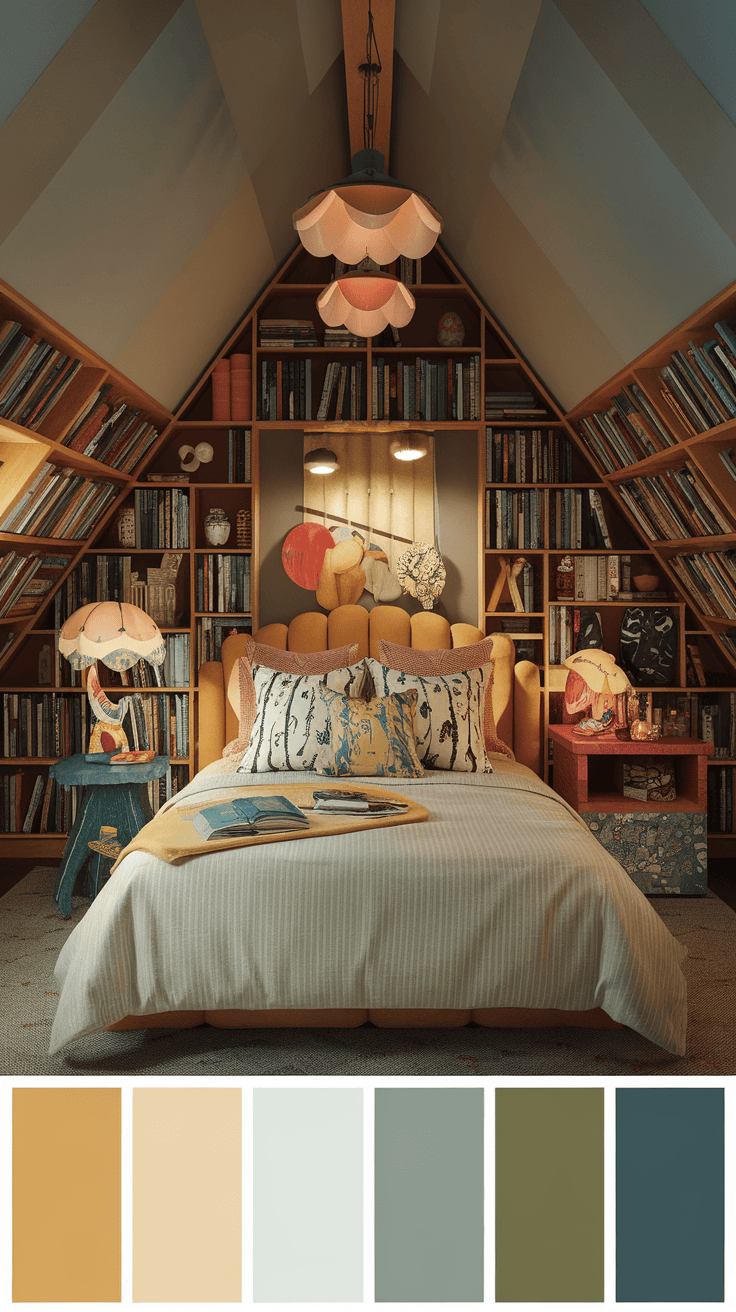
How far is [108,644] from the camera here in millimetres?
3570

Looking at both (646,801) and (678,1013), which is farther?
(646,801)

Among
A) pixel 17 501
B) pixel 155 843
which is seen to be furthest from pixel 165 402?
pixel 155 843

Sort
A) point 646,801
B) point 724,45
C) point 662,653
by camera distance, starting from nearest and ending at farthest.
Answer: point 724,45 < point 646,801 < point 662,653

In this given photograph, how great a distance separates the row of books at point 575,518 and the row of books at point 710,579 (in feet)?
1.25

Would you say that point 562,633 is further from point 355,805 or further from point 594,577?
point 355,805

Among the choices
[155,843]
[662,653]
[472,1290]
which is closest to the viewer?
[472,1290]

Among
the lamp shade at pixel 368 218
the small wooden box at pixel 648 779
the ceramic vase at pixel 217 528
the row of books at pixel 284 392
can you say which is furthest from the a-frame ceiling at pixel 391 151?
the small wooden box at pixel 648 779

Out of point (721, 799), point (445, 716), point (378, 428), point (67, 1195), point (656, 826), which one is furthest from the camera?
point (378, 428)

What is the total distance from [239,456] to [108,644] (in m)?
1.35

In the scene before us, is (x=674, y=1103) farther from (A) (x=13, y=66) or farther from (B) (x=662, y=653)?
(B) (x=662, y=653)

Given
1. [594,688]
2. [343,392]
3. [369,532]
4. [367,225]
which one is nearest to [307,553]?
[369,532]

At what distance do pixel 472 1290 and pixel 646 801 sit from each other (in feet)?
9.30

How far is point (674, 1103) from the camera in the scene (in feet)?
4.92

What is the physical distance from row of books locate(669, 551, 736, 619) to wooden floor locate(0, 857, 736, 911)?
1212 millimetres
